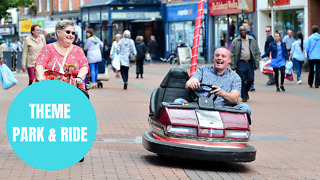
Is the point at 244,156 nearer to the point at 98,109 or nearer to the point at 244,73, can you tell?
the point at 98,109

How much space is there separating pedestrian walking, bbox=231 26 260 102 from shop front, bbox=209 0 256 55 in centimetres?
1860

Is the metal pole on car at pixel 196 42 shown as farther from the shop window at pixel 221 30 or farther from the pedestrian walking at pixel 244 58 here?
the shop window at pixel 221 30

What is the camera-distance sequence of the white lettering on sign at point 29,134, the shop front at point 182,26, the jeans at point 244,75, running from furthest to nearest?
the shop front at point 182,26 < the jeans at point 244,75 < the white lettering on sign at point 29,134

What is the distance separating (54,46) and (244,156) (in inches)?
94.3

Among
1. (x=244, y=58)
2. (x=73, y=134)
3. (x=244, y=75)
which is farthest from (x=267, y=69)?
(x=73, y=134)

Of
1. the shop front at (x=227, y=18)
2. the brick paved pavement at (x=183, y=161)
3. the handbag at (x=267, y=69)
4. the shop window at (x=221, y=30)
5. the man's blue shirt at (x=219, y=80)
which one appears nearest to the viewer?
the brick paved pavement at (x=183, y=161)

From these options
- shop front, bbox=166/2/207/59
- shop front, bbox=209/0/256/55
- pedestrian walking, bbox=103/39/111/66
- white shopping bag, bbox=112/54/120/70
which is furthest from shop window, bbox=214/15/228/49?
white shopping bag, bbox=112/54/120/70

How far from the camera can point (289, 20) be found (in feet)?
105

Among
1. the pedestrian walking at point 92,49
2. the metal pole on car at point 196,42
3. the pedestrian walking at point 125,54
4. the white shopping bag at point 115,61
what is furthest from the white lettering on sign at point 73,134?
the white shopping bag at point 115,61

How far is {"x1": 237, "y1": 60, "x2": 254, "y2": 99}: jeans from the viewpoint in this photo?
16.0m

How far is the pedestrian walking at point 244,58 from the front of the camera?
15977 mm

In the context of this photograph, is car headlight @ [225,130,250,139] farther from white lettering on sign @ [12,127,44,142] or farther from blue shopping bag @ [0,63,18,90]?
blue shopping bag @ [0,63,18,90]

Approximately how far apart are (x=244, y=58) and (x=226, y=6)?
22502mm

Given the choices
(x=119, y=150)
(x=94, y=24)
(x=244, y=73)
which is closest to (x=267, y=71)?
(x=244, y=73)
